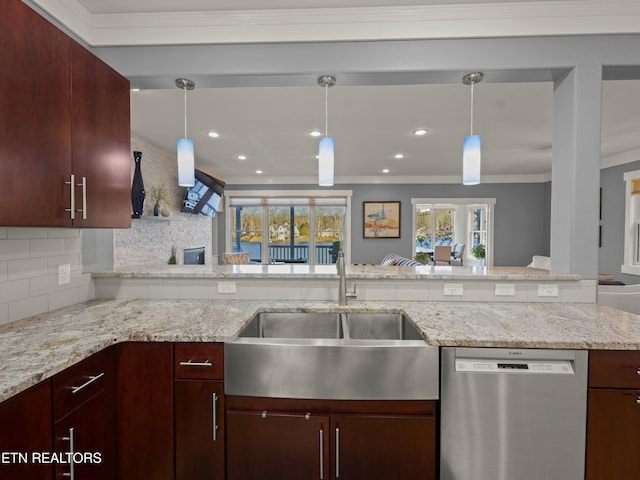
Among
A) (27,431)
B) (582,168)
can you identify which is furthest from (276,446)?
(582,168)

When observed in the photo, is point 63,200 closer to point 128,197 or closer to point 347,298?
point 128,197

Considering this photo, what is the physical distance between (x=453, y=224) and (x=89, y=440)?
8469 millimetres

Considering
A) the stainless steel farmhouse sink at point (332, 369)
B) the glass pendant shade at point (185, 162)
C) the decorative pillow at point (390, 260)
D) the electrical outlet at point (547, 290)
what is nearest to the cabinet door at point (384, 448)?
the stainless steel farmhouse sink at point (332, 369)

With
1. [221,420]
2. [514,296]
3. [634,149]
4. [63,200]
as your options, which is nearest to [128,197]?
[63,200]

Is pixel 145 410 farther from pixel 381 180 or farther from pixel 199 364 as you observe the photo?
pixel 381 180

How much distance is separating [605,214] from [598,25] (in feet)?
15.0

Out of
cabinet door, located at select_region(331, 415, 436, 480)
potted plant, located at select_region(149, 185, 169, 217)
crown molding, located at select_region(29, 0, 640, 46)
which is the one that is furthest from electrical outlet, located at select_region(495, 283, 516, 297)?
potted plant, located at select_region(149, 185, 169, 217)

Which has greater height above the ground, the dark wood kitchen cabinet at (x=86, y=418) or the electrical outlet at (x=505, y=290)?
the electrical outlet at (x=505, y=290)

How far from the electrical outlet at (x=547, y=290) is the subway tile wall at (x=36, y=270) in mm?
2802

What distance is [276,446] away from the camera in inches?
53.4

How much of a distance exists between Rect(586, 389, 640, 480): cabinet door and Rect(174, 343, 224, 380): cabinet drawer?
5.06 feet

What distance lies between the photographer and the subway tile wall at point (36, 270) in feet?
4.86

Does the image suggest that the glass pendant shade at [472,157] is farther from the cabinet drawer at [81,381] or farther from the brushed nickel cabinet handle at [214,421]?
the cabinet drawer at [81,381]

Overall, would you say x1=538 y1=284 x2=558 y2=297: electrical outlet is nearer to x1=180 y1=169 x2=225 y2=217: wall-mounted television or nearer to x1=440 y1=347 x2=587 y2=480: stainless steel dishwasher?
x1=440 y1=347 x2=587 y2=480: stainless steel dishwasher
